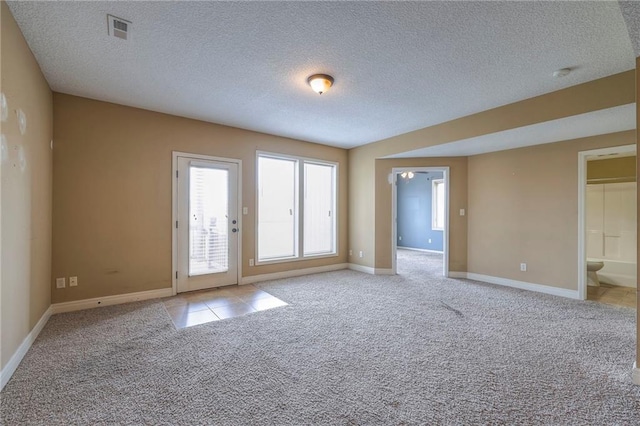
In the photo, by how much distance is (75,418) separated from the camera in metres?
1.67

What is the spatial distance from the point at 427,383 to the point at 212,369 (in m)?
1.62

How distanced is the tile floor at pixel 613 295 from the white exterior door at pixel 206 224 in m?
5.55

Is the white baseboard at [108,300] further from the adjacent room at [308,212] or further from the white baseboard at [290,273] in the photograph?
the white baseboard at [290,273]

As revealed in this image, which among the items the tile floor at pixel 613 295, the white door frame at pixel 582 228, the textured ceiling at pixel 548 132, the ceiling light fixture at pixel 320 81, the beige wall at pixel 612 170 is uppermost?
the ceiling light fixture at pixel 320 81

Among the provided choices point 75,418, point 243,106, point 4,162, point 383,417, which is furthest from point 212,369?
point 243,106

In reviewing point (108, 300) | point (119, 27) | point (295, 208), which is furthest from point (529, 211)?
point (108, 300)

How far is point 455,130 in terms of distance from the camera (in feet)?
13.9

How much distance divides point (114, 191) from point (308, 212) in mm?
3224

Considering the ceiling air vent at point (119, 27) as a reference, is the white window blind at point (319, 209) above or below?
below

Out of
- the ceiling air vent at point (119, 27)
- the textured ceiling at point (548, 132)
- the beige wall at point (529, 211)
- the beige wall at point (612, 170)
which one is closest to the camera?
the ceiling air vent at point (119, 27)

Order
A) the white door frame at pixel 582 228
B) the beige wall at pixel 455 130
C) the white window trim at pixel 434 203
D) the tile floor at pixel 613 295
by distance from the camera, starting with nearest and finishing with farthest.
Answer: the beige wall at pixel 455 130 < the tile floor at pixel 613 295 < the white door frame at pixel 582 228 < the white window trim at pixel 434 203

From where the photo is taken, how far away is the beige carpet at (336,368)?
174cm

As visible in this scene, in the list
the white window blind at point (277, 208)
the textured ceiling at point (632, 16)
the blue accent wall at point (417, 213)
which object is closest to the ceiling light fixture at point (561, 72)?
the textured ceiling at point (632, 16)

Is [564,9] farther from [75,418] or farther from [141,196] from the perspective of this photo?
[141,196]
